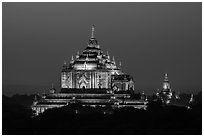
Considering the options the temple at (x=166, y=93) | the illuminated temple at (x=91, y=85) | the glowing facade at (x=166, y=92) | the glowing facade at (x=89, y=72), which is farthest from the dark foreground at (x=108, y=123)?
the glowing facade at (x=166, y=92)

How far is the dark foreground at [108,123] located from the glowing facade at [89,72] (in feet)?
40.3

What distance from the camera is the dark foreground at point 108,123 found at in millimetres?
65688

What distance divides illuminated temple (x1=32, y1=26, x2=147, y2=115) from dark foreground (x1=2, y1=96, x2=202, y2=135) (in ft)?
30.8

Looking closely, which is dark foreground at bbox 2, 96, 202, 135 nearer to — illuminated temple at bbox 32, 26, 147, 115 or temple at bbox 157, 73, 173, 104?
illuminated temple at bbox 32, 26, 147, 115

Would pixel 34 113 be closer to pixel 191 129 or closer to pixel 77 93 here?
pixel 77 93

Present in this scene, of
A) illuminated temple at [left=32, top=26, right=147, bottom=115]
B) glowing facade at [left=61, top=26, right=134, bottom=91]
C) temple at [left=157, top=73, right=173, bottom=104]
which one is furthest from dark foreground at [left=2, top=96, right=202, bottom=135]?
temple at [left=157, top=73, right=173, bottom=104]

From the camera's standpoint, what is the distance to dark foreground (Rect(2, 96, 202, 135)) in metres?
65.7

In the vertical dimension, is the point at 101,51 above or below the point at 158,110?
above

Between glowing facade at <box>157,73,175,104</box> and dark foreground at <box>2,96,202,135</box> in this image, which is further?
glowing facade at <box>157,73,175,104</box>

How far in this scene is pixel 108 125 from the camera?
6888cm

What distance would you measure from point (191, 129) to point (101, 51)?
30.6 metres

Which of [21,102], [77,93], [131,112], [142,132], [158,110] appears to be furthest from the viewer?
[21,102]

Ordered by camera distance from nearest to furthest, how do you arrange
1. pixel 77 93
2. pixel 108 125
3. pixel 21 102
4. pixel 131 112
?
pixel 108 125 → pixel 131 112 → pixel 77 93 → pixel 21 102

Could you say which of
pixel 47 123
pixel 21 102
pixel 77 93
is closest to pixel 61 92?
pixel 77 93
